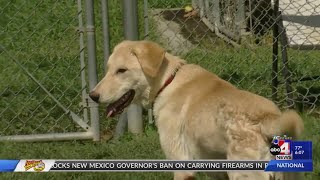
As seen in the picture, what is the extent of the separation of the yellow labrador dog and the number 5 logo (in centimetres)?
7

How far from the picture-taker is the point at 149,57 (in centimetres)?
370

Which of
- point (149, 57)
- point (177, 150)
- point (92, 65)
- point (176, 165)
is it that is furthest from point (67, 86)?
point (176, 165)

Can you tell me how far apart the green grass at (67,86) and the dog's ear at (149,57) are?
2.38 feet

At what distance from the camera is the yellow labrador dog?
3125 millimetres

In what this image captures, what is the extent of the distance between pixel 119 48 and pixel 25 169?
1.15m

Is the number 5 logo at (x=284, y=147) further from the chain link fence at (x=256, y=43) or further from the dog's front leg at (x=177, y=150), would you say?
the chain link fence at (x=256, y=43)

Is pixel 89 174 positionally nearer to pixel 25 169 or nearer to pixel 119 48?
pixel 119 48

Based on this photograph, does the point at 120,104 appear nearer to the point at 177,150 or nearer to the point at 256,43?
the point at 177,150

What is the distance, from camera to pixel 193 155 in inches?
137

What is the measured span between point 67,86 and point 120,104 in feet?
7.15

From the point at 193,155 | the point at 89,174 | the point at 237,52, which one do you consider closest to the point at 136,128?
the point at 89,174

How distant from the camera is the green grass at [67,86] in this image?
4.51 metres

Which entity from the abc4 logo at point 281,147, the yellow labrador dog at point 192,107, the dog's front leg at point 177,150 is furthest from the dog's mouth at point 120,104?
the abc4 logo at point 281,147

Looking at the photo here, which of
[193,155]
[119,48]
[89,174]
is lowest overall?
[89,174]
